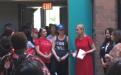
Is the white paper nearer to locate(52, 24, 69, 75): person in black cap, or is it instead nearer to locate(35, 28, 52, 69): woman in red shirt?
locate(52, 24, 69, 75): person in black cap

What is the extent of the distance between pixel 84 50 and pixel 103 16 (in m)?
1.43

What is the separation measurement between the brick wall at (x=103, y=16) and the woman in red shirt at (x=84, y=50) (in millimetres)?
750

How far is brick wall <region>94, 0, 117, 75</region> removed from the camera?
38.9ft

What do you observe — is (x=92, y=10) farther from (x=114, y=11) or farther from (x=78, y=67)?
(x=78, y=67)

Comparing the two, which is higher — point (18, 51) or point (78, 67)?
point (18, 51)

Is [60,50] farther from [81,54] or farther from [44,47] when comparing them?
[81,54]

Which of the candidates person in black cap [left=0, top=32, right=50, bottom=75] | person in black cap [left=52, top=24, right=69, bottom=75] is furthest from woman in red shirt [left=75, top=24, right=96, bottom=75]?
person in black cap [left=0, top=32, right=50, bottom=75]

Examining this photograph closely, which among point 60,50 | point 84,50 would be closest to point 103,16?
point 84,50

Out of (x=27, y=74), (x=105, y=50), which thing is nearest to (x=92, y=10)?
(x=105, y=50)

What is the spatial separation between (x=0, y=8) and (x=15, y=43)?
488 inches

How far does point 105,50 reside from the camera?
974 cm

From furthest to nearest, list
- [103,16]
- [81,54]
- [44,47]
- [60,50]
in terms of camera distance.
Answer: [103,16], [60,50], [44,47], [81,54]

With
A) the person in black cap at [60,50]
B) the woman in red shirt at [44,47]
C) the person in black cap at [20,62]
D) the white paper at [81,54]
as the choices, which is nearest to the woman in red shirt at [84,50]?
the white paper at [81,54]

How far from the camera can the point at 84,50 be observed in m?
10.9
